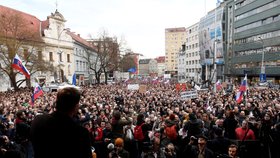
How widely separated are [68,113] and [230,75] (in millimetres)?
74078

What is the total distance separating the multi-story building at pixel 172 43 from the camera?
16800cm

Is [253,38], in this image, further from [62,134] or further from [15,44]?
[62,134]

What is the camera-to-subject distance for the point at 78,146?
1997 mm

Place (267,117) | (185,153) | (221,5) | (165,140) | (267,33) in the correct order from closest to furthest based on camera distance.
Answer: (185,153), (165,140), (267,117), (267,33), (221,5)

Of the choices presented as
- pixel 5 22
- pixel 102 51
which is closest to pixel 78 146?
pixel 5 22

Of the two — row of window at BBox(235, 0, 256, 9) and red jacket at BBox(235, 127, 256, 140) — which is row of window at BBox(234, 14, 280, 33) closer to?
row of window at BBox(235, 0, 256, 9)

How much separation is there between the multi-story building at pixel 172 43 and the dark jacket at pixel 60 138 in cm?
16672

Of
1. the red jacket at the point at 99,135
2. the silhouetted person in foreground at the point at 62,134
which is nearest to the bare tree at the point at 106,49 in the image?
the red jacket at the point at 99,135

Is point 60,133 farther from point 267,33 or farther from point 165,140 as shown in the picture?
point 267,33

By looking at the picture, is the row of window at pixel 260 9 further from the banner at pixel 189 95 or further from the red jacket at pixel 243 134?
the red jacket at pixel 243 134

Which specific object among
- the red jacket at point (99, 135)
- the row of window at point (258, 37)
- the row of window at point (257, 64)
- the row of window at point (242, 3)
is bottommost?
the red jacket at point (99, 135)

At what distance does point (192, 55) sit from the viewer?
104 metres

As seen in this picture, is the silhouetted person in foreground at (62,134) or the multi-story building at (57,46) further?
the multi-story building at (57,46)

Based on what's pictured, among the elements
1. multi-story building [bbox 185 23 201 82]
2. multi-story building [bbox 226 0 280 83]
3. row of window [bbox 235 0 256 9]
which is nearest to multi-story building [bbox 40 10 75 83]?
multi-story building [bbox 226 0 280 83]
